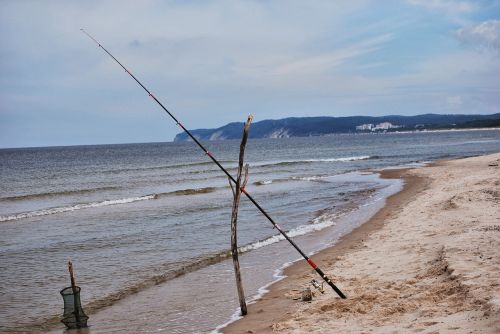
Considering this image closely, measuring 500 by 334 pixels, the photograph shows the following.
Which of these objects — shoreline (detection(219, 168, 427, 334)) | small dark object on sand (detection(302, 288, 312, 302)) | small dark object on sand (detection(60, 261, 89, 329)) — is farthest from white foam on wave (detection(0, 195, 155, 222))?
small dark object on sand (detection(302, 288, 312, 302))

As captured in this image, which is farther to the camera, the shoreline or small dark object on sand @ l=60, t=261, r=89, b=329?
small dark object on sand @ l=60, t=261, r=89, b=329

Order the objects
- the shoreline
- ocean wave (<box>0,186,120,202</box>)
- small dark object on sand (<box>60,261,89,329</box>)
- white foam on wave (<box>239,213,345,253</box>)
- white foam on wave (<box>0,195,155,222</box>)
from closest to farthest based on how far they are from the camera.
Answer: the shoreline < small dark object on sand (<box>60,261,89,329</box>) < white foam on wave (<box>239,213,345,253</box>) < white foam on wave (<box>0,195,155,222</box>) < ocean wave (<box>0,186,120,202</box>)

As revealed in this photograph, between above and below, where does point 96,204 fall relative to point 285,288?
above

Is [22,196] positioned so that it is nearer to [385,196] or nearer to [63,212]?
Answer: [63,212]

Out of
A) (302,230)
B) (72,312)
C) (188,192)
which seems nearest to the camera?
(72,312)

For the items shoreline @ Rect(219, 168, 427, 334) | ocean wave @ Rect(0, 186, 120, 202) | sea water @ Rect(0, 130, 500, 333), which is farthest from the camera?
ocean wave @ Rect(0, 186, 120, 202)

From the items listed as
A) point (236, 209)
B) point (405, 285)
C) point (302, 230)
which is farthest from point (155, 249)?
point (405, 285)

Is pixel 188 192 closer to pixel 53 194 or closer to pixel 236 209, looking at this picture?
pixel 53 194

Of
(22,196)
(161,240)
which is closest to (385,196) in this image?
(161,240)

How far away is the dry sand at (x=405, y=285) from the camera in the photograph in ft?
20.7

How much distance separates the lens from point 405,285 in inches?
320

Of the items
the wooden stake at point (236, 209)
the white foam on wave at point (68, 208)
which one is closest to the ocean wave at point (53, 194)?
the white foam on wave at point (68, 208)

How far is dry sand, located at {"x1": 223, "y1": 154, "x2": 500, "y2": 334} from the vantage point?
6.32 metres

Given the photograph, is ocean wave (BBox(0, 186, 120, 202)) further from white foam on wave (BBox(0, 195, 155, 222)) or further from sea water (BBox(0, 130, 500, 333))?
white foam on wave (BBox(0, 195, 155, 222))
